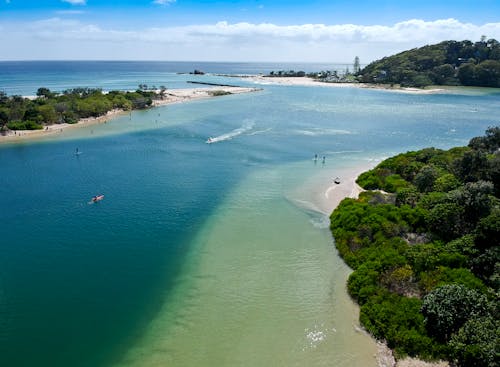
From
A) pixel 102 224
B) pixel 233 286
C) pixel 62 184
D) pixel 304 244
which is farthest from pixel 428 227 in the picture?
pixel 62 184

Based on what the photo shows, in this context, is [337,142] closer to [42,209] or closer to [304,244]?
[304,244]

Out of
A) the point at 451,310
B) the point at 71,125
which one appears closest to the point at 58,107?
the point at 71,125

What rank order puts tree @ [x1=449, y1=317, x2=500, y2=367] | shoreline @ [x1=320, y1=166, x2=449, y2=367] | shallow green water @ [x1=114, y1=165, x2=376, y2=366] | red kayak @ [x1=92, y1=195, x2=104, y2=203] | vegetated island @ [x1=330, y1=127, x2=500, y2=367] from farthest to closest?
red kayak @ [x1=92, y1=195, x2=104, y2=203] → shallow green water @ [x1=114, y1=165, x2=376, y2=366] → vegetated island @ [x1=330, y1=127, x2=500, y2=367] → shoreline @ [x1=320, y1=166, x2=449, y2=367] → tree @ [x1=449, y1=317, x2=500, y2=367]

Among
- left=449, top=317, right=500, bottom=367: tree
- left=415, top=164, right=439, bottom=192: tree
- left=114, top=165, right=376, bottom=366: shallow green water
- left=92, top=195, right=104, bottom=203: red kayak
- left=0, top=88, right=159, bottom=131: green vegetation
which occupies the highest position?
left=0, top=88, right=159, bottom=131: green vegetation

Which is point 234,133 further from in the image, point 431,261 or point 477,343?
point 477,343

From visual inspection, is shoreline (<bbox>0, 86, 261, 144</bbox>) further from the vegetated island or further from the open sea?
the vegetated island

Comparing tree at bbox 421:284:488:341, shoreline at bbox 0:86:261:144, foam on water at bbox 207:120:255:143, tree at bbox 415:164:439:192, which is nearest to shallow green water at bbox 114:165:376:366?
tree at bbox 421:284:488:341
